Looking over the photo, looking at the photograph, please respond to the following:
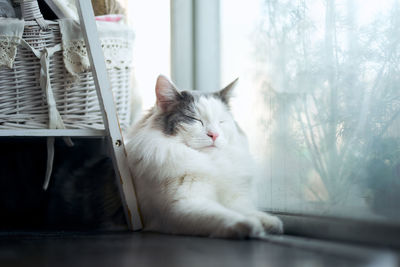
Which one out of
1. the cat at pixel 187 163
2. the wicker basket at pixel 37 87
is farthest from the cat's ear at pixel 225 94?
the wicker basket at pixel 37 87

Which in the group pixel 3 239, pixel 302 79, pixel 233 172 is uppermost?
pixel 302 79

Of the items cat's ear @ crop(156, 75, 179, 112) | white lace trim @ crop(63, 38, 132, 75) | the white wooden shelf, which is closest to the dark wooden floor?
the white wooden shelf

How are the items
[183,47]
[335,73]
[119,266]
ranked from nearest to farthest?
[119,266]
[335,73]
[183,47]

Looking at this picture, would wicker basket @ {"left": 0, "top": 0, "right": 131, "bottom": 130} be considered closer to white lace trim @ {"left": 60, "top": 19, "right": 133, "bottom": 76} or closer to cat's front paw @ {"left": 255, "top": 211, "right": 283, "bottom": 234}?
white lace trim @ {"left": 60, "top": 19, "right": 133, "bottom": 76}

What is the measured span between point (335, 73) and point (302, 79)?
14 cm

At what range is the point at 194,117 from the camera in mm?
1319

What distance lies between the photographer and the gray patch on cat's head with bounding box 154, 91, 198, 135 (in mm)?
1317

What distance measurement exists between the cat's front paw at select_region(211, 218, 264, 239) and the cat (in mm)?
93

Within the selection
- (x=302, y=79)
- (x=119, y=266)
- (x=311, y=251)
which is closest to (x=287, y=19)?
(x=302, y=79)

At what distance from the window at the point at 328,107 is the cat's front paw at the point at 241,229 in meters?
0.23

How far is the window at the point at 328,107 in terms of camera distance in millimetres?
982

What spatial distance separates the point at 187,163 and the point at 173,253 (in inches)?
15.2

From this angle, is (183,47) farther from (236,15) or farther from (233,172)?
(233,172)

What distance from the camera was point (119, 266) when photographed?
80 centimetres
